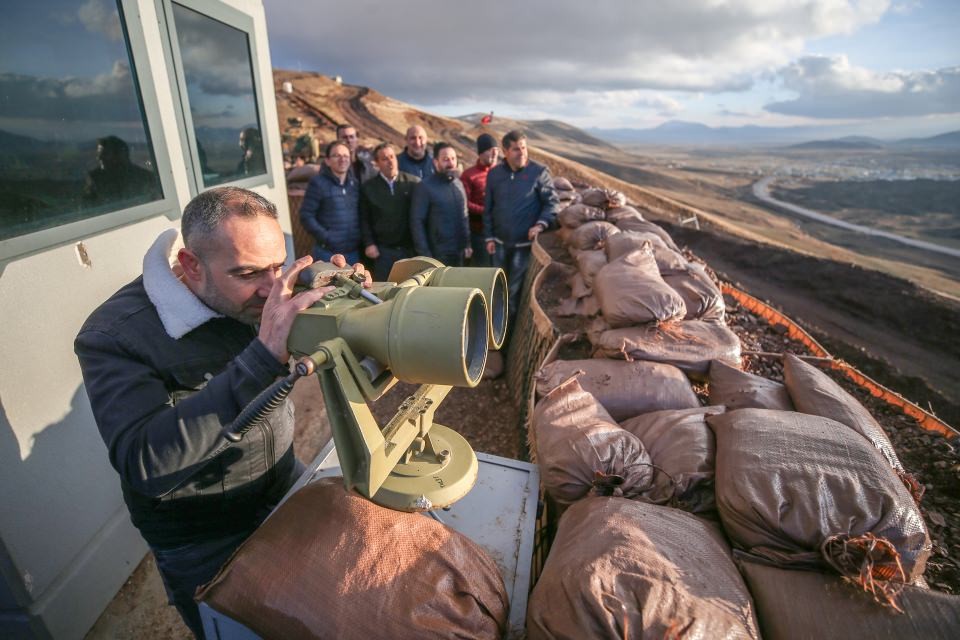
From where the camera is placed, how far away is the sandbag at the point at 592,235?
4.51 metres

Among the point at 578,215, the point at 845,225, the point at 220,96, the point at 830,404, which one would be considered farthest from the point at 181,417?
the point at 845,225

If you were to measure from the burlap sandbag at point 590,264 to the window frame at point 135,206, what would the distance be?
116 inches

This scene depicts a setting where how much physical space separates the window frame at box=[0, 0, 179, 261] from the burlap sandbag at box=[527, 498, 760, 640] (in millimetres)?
2286

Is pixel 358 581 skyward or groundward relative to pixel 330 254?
skyward

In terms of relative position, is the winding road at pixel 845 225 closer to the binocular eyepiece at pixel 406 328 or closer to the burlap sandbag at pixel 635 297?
the burlap sandbag at pixel 635 297

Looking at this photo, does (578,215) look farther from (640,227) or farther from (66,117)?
(66,117)

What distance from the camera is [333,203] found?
4.70m

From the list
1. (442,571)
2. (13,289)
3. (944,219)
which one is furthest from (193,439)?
(944,219)

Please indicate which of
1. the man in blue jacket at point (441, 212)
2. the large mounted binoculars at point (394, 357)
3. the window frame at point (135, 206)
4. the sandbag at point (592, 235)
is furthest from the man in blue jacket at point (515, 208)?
the large mounted binoculars at point (394, 357)

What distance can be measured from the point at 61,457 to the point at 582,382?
247 cm

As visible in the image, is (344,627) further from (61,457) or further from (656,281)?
(656,281)

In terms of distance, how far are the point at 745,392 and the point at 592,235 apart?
8.46ft

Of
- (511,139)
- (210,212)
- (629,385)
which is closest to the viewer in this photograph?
(210,212)

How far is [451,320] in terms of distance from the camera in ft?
3.18
